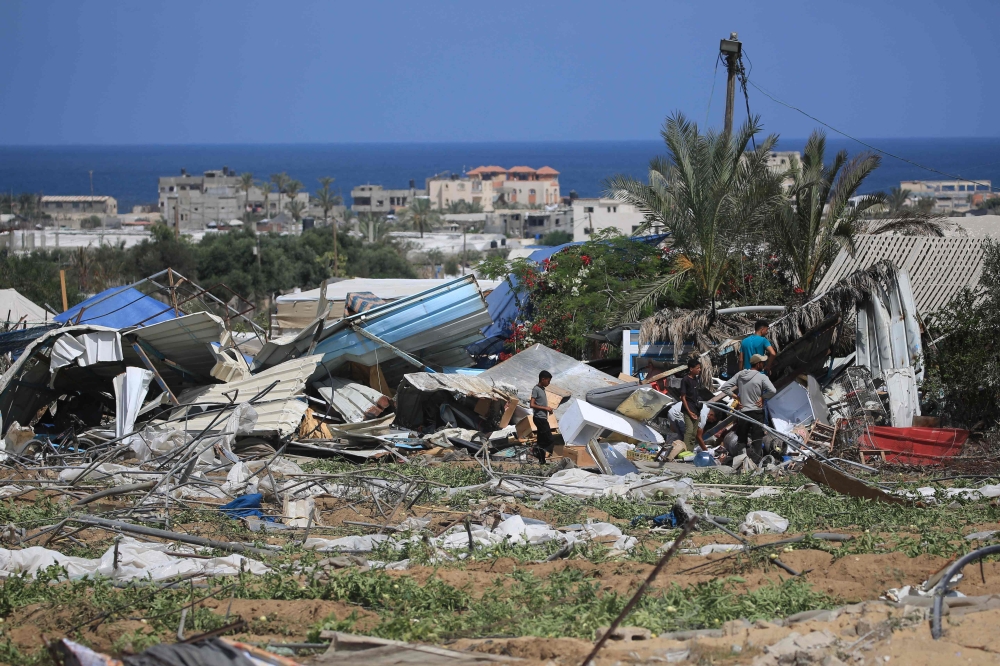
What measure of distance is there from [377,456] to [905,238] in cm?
888

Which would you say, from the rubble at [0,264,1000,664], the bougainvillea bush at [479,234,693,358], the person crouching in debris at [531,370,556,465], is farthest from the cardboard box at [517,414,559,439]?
the bougainvillea bush at [479,234,693,358]

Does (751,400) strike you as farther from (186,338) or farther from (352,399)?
(186,338)

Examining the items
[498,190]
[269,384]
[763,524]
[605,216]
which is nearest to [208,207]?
[498,190]

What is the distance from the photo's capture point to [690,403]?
11.8 meters

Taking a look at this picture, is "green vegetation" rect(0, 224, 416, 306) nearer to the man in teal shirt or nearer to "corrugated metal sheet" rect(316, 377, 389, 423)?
"corrugated metal sheet" rect(316, 377, 389, 423)

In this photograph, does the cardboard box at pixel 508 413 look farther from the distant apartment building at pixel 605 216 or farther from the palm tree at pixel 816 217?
the distant apartment building at pixel 605 216

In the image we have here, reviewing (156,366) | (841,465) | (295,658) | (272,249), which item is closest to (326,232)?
(272,249)

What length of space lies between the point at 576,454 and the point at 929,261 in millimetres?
6962

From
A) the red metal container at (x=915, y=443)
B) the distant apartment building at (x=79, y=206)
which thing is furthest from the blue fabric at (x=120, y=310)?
the distant apartment building at (x=79, y=206)

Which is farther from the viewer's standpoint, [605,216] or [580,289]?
[605,216]

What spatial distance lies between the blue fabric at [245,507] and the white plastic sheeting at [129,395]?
12.5 feet

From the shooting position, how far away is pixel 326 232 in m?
54.8

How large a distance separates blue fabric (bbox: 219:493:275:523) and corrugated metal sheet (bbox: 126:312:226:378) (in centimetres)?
441

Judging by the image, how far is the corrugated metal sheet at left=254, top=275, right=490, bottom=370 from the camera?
1333 centimetres
